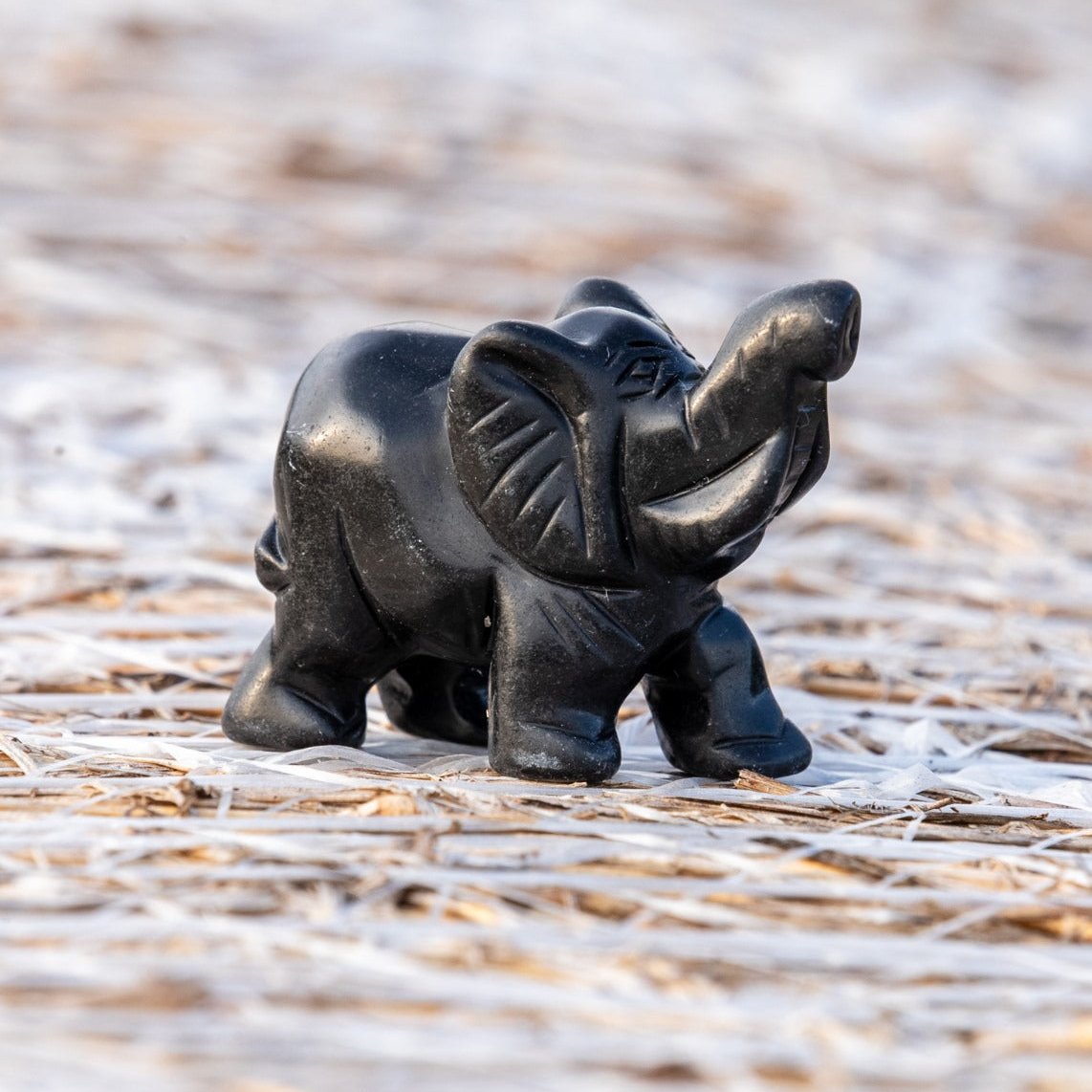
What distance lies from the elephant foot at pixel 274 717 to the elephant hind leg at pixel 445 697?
0.46ft

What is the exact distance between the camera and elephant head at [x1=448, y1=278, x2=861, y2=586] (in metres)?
2.11

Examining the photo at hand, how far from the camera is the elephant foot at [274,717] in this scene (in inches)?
94.4

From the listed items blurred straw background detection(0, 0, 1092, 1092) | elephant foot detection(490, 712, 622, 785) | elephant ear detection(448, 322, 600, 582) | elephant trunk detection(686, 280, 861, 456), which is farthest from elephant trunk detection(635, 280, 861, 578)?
blurred straw background detection(0, 0, 1092, 1092)

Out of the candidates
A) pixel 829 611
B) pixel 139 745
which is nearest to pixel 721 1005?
pixel 139 745

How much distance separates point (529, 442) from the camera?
2.19m

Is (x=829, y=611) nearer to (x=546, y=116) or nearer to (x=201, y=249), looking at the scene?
(x=201, y=249)

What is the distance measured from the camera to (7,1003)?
166 cm

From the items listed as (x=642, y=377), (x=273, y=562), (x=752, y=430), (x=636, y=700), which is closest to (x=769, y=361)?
(x=752, y=430)

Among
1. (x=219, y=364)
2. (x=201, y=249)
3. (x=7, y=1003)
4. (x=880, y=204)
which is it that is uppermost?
(x=880, y=204)

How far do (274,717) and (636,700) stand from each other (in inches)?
32.3

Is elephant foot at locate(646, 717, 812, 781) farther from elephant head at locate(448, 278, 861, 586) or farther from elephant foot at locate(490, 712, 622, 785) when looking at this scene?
elephant head at locate(448, 278, 861, 586)

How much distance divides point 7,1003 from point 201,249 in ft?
15.3

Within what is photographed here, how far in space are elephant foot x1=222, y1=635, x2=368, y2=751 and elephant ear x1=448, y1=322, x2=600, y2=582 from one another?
432 mm

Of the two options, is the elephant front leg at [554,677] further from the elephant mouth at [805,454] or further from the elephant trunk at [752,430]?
the elephant mouth at [805,454]
